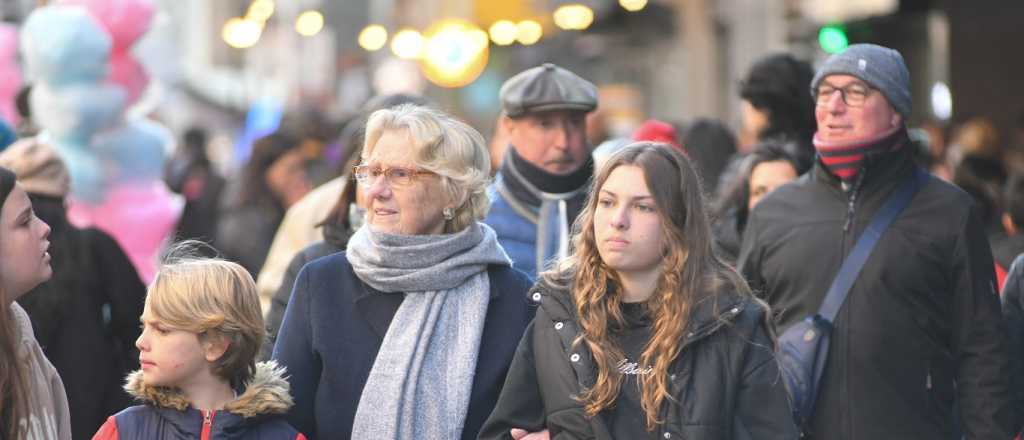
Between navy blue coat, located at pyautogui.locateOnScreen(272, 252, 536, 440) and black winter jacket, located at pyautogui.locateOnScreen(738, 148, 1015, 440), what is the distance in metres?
1.62

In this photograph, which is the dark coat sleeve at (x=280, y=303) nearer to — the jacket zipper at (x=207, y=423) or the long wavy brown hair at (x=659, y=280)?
the jacket zipper at (x=207, y=423)

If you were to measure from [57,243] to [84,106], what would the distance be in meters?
2.76

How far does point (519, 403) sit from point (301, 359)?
2.23 ft

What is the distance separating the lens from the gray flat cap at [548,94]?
24.6ft

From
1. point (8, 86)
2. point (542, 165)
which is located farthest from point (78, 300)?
point (8, 86)

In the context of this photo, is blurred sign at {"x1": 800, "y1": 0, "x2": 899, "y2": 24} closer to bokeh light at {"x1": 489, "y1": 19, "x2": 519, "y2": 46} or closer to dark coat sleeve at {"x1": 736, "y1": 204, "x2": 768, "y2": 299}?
bokeh light at {"x1": 489, "y1": 19, "x2": 519, "y2": 46}

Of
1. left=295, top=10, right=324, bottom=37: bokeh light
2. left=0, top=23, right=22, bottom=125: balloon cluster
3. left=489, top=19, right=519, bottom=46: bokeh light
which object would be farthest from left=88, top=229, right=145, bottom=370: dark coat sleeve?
left=295, top=10, right=324, bottom=37: bokeh light

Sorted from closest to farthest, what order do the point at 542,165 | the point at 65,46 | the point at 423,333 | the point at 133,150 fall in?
1. the point at 423,333
2. the point at 542,165
3. the point at 65,46
4. the point at 133,150

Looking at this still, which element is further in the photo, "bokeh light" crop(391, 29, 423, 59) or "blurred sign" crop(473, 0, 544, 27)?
"bokeh light" crop(391, 29, 423, 59)

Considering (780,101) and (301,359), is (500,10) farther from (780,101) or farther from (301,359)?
(301,359)

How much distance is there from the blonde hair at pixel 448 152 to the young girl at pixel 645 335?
15.5 inches

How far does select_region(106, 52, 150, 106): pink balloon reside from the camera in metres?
10.6

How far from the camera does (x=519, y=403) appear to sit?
16.1 ft

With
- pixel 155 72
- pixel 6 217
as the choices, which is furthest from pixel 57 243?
pixel 155 72
